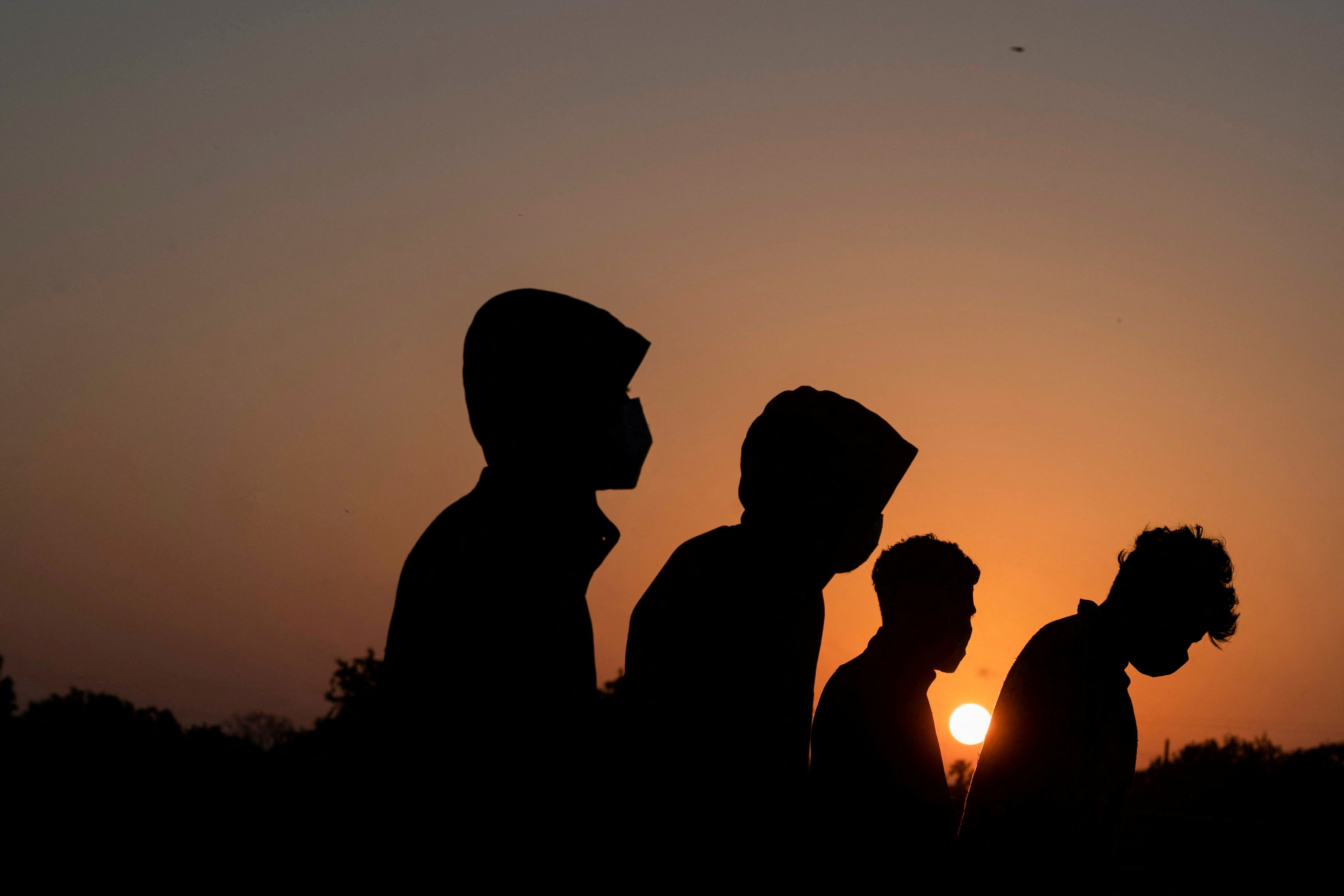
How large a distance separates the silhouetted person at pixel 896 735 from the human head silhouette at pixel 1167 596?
0.71 meters

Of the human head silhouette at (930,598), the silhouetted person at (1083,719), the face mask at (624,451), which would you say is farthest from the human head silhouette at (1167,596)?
the face mask at (624,451)

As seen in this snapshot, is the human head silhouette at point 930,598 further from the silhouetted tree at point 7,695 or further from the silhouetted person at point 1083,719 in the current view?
the silhouetted tree at point 7,695

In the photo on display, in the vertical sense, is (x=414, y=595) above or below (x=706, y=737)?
above

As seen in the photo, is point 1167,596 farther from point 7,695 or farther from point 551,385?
point 7,695

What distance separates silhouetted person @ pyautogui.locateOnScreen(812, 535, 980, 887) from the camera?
4.24m

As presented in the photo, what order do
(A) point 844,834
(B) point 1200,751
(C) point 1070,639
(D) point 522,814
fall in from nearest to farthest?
(D) point 522,814 < (A) point 844,834 < (C) point 1070,639 < (B) point 1200,751

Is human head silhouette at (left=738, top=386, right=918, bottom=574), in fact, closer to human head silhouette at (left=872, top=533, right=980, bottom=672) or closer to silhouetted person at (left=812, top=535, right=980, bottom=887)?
silhouetted person at (left=812, top=535, right=980, bottom=887)

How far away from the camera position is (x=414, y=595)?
2.78 m

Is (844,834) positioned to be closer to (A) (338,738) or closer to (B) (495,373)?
(A) (338,738)

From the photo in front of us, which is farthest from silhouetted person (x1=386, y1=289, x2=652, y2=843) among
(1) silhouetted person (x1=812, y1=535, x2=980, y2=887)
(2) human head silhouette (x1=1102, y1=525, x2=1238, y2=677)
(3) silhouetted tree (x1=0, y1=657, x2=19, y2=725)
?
(3) silhouetted tree (x1=0, y1=657, x2=19, y2=725)

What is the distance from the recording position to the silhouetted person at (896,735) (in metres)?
4.24

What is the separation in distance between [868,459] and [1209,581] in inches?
82.4

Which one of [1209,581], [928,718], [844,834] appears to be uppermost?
[1209,581]

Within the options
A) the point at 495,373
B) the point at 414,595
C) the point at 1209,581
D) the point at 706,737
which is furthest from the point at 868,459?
the point at 1209,581
